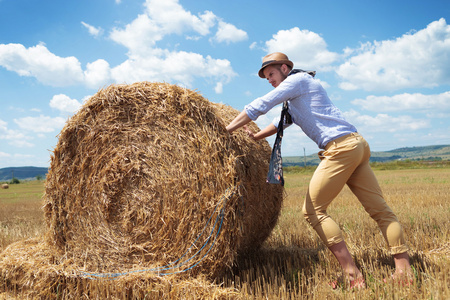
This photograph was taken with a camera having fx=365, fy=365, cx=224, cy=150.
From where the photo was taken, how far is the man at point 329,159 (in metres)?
3.52

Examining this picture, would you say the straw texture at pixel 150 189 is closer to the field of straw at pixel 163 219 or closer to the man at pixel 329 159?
the field of straw at pixel 163 219

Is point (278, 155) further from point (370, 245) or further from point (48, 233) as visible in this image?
point (48, 233)

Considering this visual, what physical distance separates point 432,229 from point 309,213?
2.80 meters

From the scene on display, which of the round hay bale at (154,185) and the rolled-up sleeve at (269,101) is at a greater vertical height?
the rolled-up sleeve at (269,101)

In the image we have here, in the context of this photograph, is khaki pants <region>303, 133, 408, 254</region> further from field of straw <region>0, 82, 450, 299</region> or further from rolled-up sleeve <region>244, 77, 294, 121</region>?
rolled-up sleeve <region>244, 77, 294, 121</region>

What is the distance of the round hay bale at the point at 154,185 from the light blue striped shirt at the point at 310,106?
56 centimetres

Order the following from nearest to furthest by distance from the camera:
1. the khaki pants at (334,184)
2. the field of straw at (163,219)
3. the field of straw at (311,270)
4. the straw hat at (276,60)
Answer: the field of straw at (311,270)
the khaki pants at (334,184)
the field of straw at (163,219)
the straw hat at (276,60)

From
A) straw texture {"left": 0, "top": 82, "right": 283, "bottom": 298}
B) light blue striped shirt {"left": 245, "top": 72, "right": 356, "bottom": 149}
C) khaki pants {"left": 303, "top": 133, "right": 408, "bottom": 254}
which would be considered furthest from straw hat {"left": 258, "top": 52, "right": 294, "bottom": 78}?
khaki pants {"left": 303, "top": 133, "right": 408, "bottom": 254}

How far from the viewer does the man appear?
3523mm

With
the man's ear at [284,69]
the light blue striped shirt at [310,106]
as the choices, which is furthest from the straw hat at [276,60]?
the light blue striped shirt at [310,106]

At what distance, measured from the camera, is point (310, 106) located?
3619mm

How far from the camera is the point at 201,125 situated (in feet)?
12.7

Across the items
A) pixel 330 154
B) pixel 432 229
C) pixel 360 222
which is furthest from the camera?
pixel 360 222

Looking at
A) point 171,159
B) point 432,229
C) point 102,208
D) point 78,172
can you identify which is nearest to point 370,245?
point 432,229
